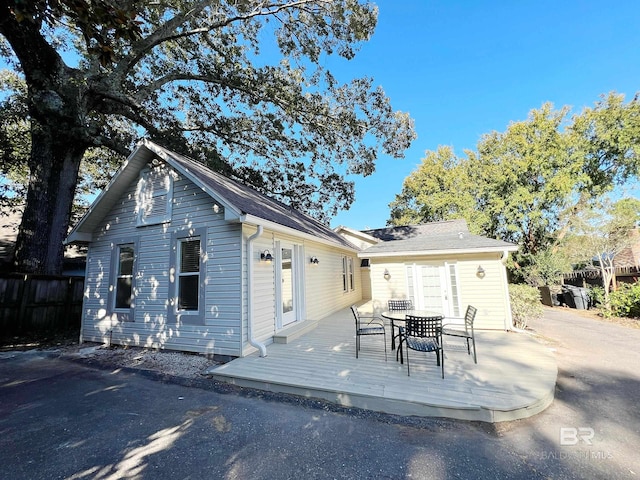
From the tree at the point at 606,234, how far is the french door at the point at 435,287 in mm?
9457

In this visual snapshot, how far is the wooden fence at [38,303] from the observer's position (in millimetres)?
7551

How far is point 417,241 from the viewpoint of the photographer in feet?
31.9

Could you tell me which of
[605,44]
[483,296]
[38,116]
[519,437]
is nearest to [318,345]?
[519,437]

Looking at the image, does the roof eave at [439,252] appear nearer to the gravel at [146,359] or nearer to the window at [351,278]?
the window at [351,278]

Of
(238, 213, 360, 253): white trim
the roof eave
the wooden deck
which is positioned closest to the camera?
the wooden deck

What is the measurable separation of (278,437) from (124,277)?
6209mm

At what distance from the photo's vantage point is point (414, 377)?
4363 mm

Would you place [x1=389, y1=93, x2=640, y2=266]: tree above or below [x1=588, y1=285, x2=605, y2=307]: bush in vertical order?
above

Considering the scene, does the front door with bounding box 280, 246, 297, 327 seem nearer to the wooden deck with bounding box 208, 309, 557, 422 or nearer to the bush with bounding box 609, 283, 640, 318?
the wooden deck with bounding box 208, 309, 557, 422

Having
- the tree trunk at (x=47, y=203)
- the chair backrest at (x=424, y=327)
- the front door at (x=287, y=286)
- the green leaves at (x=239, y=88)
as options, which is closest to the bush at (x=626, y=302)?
the green leaves at (x=239, y=88)

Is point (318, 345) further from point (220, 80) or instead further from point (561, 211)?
point (561, 211)

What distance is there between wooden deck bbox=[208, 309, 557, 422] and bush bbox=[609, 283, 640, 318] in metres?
6.71

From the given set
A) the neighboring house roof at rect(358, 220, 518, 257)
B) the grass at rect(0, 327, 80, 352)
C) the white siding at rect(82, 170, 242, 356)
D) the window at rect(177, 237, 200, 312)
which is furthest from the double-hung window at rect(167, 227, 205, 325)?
the neighboring house roof at rect(358, 220, 518, 257)

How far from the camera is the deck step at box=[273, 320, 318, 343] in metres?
6.39
